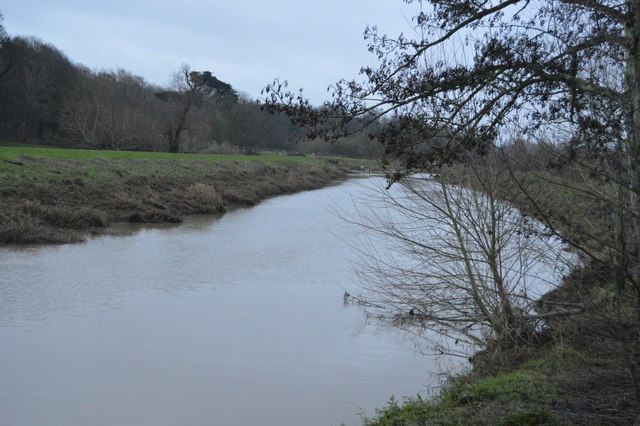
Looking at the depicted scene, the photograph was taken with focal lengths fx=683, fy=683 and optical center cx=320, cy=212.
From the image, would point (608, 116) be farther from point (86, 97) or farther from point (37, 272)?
point (86, 97)

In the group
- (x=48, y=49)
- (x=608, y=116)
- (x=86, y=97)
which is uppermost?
(x=48, y=49)

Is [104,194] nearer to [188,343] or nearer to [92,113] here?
[188,343]

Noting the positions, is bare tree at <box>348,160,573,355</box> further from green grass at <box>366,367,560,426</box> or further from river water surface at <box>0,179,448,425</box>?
green grass at <box>366,367,560,426</box>

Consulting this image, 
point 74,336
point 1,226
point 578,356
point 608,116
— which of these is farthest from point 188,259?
point 608,116

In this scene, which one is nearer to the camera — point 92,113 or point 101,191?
point 101,191

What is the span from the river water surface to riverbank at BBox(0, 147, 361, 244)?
2481mm

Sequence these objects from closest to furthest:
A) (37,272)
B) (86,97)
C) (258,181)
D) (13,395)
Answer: (13,395), (37,272), (258,181), (86,97)

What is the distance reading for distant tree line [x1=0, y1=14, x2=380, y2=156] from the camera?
4659cm

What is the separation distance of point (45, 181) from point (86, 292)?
10.3m

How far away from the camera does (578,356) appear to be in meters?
6.84

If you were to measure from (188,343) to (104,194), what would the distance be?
14.3 meters

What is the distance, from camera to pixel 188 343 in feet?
31.2

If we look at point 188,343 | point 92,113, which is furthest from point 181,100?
point 188,343

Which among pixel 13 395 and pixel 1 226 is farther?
pixel 1 226
